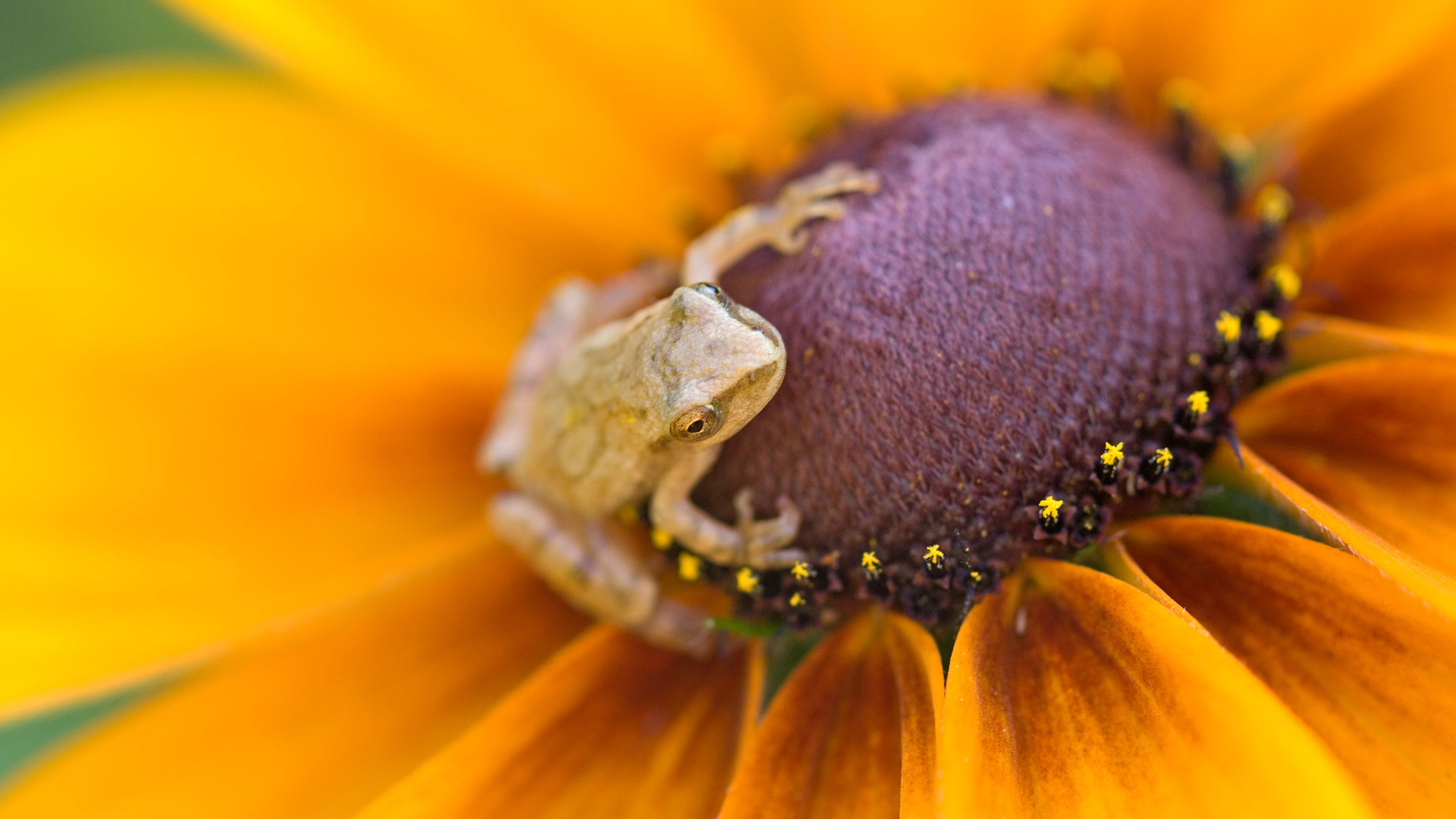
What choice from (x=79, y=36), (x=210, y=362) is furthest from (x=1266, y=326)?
(x=79, y=36)

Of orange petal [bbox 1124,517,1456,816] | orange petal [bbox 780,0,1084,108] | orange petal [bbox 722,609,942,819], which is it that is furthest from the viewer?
orange petal [bbox 780,0,1084,108]

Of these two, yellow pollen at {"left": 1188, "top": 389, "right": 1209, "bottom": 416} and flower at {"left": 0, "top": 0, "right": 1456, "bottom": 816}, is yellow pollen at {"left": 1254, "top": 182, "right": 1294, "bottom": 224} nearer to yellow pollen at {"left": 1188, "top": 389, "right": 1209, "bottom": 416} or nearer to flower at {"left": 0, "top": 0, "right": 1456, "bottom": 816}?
flower at {"left": 0, "top": 0, "right": 1456, "bottom": 816}

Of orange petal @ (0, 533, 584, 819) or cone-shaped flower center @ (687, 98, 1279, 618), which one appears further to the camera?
orange petal @ (0, 533, 584, 819)

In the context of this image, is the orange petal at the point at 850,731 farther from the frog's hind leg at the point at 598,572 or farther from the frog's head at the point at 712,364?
the frog's head at the point at 712,364

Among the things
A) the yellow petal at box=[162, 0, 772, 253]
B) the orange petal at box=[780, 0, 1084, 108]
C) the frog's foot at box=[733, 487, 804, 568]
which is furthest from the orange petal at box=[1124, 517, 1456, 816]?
the yellow petal at box=[162, 0, 772, 253]

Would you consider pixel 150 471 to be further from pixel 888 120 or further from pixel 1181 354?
pixel 1181 354

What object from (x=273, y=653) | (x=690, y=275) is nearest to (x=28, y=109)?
(x=273, y=653)

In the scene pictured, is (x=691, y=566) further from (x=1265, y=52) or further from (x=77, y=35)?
(x=77, y=35)
